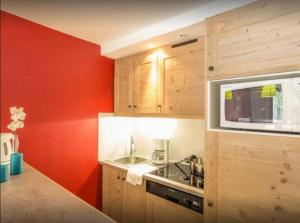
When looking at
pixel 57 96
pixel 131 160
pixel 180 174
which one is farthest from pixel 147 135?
pixel 57 96

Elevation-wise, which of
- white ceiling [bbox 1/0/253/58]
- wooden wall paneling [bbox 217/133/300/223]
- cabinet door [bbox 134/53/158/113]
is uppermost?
white ceiling [bbox 1/0/253/58]

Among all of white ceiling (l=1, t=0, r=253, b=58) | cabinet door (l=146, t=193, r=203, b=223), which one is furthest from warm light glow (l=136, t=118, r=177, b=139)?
white ceiling (l=1, t=0, r=253, b=58)

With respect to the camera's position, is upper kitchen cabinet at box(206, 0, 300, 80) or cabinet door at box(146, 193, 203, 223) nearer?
upper kitchen cabinet at box(206, 0, 300, 80)

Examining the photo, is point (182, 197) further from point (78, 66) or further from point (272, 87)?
point (78, 66)

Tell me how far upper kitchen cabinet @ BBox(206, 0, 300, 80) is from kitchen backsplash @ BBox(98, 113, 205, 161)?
2.61 feet

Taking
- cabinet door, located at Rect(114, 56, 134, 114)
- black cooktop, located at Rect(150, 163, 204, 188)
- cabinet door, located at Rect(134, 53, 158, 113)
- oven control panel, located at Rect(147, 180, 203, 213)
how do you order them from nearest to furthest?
oven control panel, located at Rect(147, 180, 203, 213) → black cooktop, located at Rect(150, 163, 204, 188) → cabinet door, located at Rect(134, 53, 158, 113) → cabinet door, located at Rect(114, 56, 134, 114)

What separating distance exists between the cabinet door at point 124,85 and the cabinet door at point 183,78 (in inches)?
16.9

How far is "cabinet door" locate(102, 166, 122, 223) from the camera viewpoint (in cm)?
195

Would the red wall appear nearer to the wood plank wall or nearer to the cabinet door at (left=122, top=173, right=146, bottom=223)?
the cabinet door at (left=122, top=173, right=146, bottom=223)

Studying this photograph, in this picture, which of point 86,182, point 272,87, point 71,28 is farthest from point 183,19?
point 86,182

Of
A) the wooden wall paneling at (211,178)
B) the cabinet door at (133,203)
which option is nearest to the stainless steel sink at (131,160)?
the cabinet door at (133,203)

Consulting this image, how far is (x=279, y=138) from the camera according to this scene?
1.00 metres

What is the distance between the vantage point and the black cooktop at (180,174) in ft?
4.91

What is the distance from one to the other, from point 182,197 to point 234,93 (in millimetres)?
Result: 824
